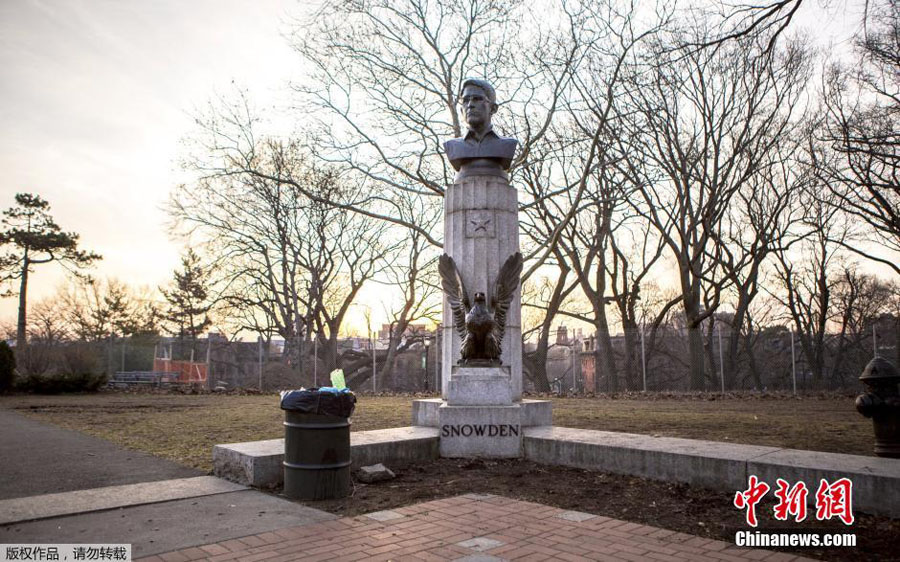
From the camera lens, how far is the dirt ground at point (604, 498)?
4.46 metres

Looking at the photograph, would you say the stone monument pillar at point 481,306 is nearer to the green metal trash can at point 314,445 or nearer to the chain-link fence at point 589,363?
the green metal trash can at point 314,445

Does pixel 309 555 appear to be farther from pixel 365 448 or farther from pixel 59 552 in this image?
pixel 365 448

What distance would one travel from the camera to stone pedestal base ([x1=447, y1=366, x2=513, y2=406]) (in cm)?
819

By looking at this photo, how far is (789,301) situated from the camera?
32469 millimetres

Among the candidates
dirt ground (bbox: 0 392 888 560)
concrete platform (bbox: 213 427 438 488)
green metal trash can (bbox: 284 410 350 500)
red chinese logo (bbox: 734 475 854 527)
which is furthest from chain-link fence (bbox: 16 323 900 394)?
red chinese logo (bbox: 734 475 854 527)

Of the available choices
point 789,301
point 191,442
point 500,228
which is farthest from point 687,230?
point 191,442

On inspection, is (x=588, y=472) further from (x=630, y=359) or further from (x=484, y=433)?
(x=630, y=359)

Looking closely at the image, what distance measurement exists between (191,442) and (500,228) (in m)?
5.55

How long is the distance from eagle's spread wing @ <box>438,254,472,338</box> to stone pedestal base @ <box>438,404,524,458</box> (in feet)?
4.22

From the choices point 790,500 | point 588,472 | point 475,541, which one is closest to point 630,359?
point 588,472

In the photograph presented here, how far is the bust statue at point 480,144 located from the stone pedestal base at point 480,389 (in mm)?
2975

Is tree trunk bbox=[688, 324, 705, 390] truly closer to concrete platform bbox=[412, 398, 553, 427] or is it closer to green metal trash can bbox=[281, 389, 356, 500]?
concrete platform bbox=[412, 398, 553, 427]

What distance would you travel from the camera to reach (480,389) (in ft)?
26.9

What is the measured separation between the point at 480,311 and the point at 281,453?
127 inches
